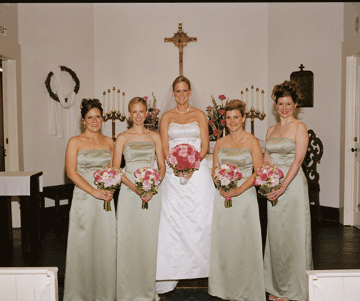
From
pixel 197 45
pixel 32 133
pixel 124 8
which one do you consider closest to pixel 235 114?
pixel 32 133

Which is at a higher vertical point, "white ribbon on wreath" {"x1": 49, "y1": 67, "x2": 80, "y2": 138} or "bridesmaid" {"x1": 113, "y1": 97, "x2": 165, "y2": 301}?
"white ribbon on wreath" {"x1": 49, "y1": 67, "x2": 80, "y2": 138}

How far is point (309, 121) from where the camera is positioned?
7586 mm

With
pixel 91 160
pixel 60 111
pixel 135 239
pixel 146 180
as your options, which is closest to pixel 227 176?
pixel 146 180

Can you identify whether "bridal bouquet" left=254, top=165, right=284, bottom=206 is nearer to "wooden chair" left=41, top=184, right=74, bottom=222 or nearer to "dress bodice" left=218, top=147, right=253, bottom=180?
"dress bodice" left=218, top=147, right=253, bottom=180

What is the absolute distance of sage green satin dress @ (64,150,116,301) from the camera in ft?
11.3

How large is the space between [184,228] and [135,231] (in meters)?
0.54

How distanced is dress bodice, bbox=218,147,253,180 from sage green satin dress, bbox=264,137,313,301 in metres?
0.30

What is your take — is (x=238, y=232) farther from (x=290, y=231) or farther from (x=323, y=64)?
(x=323, y=64)

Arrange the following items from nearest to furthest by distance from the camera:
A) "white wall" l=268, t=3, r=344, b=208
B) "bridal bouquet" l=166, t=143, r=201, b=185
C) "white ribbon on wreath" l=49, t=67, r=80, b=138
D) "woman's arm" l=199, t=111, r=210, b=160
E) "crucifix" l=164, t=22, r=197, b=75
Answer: "bridal bouquet" l=166, t=143, r=201, b=185 → "woman's arm" l=199, t=111, r=210, b=160 → "white wall" l=268, t=3, r=344, b=208 → "white ribbon on wreath" l=49, t=67, r=80, b=138 → "crucifix" l=164, t=22, r=197, b=75

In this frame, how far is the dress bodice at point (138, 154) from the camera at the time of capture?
3477 millimetres

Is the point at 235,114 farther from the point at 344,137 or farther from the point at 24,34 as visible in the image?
the point at 24,34

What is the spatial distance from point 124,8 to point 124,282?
23.5ft

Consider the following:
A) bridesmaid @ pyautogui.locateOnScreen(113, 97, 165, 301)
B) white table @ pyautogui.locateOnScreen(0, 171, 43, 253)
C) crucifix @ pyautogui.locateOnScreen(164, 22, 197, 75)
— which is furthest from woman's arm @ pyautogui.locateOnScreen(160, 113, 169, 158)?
crucifix @ pyautogui.locateOnScreen(164, 22, 197, 75)

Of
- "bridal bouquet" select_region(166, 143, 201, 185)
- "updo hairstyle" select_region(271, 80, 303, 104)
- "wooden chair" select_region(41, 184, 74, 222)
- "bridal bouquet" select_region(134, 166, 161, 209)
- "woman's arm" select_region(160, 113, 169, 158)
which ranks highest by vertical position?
"updo hairstyle" select_region(271, 80, 303, 104)
